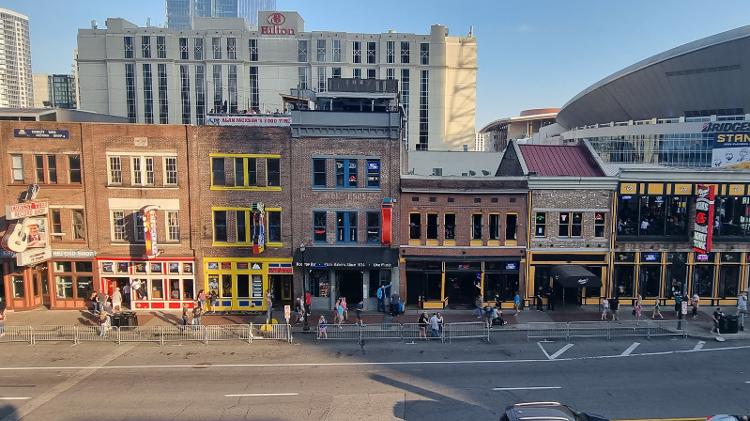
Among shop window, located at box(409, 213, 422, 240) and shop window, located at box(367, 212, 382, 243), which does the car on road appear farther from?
shop window, located at box(367, 212, 382, 243)

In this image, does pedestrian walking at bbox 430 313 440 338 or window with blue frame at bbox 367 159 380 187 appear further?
window with blue frame at bbox 367 159 380 187

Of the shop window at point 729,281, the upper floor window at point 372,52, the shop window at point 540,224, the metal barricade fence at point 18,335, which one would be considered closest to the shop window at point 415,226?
the shop window at point 540,224

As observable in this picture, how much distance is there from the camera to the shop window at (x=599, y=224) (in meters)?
29.8

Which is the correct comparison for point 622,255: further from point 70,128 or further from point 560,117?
point 560,117

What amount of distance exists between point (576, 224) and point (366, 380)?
57.5 ft

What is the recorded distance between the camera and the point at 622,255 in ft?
98.2

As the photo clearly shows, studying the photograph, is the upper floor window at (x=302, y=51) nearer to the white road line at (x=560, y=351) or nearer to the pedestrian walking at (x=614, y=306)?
the pedestrian walking at (x=614, y=306)

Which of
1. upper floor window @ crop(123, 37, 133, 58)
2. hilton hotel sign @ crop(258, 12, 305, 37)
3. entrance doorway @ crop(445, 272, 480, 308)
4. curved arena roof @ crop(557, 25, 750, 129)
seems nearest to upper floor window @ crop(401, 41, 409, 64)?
hilton hotel sign @ crop(258, 12, 305, 37)

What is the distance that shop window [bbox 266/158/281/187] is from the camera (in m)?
28.8

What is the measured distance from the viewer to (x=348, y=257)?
2839 centimetres

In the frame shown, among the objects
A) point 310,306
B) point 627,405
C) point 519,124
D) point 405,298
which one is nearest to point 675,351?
point 627,405

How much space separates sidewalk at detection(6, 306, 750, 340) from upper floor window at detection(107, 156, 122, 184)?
7875 mm

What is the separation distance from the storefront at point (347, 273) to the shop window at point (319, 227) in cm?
62

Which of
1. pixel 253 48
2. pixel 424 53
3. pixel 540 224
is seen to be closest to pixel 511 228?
pixel 540 224
